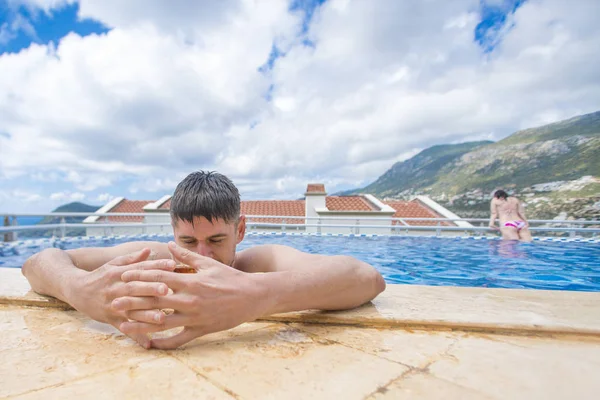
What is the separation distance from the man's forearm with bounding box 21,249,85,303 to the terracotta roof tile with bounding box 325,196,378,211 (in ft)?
43.9

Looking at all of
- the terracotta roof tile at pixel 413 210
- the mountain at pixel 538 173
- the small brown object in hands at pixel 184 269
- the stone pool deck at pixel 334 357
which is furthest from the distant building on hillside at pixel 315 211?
the small brown object in hands at pixel 184 269

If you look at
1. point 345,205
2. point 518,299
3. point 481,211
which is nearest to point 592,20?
point 481,211

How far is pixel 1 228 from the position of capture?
4523 mm

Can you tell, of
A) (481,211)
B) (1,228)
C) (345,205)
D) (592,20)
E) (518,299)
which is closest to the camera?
(518,299)

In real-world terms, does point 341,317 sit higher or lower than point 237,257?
lower

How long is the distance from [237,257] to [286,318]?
0.60m

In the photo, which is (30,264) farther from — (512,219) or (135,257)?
(512,219)

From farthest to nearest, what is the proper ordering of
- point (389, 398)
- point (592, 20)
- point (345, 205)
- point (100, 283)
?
point (592, 20) → point (345, 205) → point (100, 283) → point (389, 398)

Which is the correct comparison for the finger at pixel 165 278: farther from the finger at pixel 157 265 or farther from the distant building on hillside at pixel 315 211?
the distant building on hillside at pixel 315 211

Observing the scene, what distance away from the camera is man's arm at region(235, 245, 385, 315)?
1.20m

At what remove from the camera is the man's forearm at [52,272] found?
1.34 m

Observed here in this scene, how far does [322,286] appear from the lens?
1.33 metres

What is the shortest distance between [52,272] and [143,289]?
0.79m

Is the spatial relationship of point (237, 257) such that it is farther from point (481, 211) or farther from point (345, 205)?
point (481, 211)
